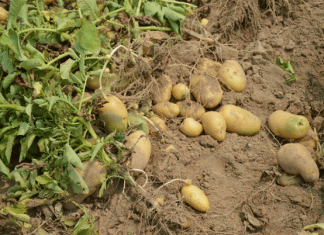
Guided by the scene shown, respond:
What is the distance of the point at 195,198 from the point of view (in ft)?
6.14

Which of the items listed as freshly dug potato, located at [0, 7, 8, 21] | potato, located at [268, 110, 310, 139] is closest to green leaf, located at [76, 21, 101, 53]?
freshly dug potato, located at [0, 7, 8, 21]

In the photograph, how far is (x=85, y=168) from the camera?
1.80 metres

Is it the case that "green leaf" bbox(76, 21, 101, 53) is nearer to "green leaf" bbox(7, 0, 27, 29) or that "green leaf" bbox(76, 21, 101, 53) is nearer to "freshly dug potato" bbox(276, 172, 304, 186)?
"green leaf" bbox(7, 0, 27, 29)

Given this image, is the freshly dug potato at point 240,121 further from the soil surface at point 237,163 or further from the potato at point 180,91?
the potato at point 180,91

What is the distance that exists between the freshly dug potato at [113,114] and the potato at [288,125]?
0.96 metres

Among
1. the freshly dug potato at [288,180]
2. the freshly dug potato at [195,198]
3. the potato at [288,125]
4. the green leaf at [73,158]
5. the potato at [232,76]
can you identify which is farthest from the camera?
the potato at [232,76]

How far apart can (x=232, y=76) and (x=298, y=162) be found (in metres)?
0.74

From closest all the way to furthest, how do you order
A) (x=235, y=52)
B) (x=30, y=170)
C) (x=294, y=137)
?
(x=30, y=170) → (x=294, y=137) → (x=235, y=52)

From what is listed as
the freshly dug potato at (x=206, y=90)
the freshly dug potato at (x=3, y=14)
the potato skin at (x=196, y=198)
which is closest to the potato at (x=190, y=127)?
the freshly dug potato at (x=206, y=90)

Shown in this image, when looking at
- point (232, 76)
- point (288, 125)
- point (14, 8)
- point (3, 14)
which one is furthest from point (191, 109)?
point (3, 14)

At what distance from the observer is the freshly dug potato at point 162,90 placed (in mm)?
2264

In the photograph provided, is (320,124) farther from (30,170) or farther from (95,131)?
(30,170)

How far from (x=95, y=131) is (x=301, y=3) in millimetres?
2127

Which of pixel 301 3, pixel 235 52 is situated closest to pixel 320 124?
pixel 235 52
